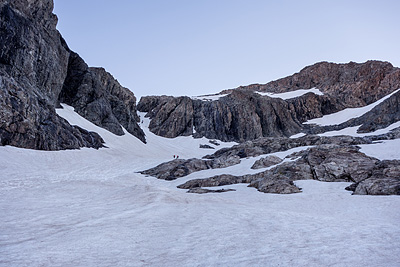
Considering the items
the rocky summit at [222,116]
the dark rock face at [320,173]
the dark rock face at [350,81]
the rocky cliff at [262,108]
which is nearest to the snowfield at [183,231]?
the dark rock face at [320,173]

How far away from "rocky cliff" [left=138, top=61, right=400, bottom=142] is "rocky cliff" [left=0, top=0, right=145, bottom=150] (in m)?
30.9

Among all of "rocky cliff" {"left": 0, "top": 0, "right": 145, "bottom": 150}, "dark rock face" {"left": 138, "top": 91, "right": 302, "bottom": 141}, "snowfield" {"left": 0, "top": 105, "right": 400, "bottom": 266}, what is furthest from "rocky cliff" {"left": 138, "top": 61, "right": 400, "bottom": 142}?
"snowfield" {"left": 0, "top": 105, "right": 400, "bottom": 266}

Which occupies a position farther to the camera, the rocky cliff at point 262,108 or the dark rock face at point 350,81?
the dark rock face at point 350,81

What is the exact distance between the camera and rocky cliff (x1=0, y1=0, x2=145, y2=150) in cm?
2995

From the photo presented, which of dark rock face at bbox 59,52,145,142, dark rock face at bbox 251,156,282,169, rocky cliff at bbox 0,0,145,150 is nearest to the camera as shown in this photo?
dark rock face at bbox 251,156,282,169

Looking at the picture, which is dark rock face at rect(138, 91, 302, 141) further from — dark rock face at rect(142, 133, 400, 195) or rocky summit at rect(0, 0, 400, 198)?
dark rock face at rect(142, 133, 400, 195)

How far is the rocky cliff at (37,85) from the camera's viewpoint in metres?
30.0

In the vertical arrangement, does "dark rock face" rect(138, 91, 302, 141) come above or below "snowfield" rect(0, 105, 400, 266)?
above

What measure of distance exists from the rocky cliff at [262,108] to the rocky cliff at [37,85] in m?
30.9

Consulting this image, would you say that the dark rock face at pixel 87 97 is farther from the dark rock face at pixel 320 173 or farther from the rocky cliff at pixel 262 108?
the dark rock face at pixel 320 173

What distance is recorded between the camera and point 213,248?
5.59 m

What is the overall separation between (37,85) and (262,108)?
75336mm

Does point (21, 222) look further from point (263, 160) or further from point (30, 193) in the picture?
point (263, 160)

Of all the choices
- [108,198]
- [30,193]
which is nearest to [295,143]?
[108,198]
